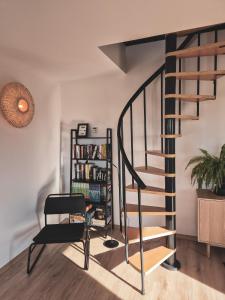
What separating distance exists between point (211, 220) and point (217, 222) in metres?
0.07

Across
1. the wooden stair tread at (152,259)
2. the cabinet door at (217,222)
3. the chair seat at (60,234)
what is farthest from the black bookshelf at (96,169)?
the cabinet door at (217,222)

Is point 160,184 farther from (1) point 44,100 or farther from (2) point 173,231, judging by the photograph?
(1) point 44,100

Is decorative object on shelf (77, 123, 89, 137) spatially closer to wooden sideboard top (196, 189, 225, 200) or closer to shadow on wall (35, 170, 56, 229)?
shadow on wall (35, 170, 56, 229)

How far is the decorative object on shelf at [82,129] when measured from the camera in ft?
10.7

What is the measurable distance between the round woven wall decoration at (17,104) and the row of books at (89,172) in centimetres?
104

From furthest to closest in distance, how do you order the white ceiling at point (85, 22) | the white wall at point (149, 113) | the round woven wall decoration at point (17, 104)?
the white wall at point (149, 113)
the round woven wall decoration at point (17, 104)
the white ceiling at point (85, 22)

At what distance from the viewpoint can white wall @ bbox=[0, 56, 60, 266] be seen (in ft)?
7.75

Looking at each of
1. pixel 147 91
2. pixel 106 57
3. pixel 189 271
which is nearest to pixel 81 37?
pixel 106 57

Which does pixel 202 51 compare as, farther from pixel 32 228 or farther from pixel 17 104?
pixel 32 228

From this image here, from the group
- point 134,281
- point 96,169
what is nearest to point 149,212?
point 134,281

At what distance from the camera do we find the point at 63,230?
2424mm

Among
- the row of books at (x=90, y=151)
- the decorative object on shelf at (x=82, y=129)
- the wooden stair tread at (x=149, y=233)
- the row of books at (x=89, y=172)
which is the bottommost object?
the wooden stair tread at (x=149, y=233)

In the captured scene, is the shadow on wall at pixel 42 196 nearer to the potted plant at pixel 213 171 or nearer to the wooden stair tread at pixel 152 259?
the wooden stair tread at pixel 152 259

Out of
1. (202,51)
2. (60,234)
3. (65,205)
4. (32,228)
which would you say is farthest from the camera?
(32,228)
